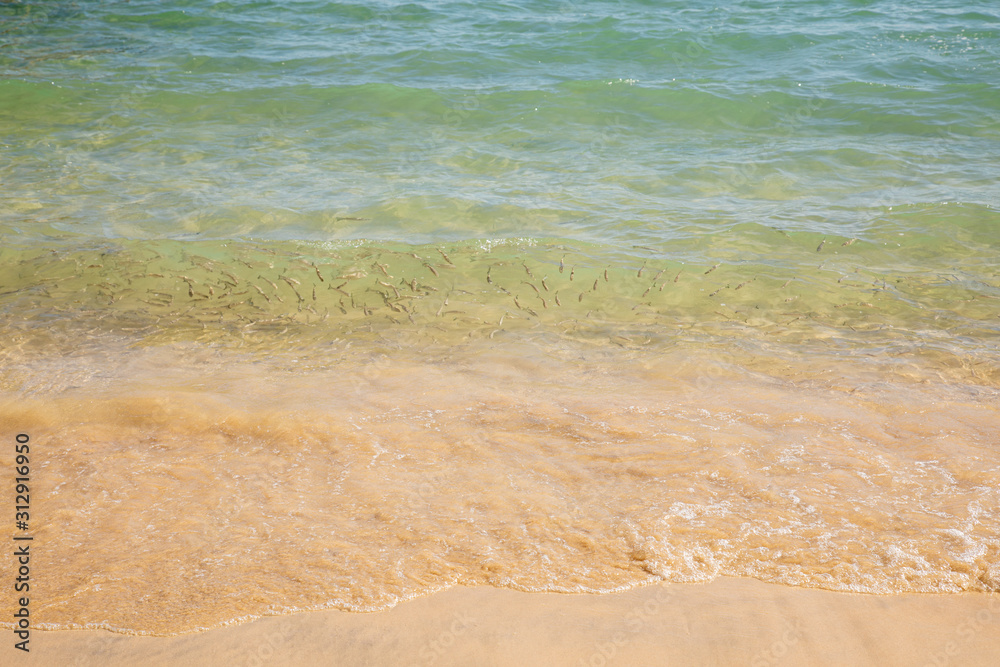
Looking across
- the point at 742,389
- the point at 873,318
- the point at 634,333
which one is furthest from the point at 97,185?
the point at 873,318

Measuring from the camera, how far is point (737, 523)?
9.09ft

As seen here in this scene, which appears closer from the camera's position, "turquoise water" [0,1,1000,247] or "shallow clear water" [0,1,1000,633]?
"shallow clear water" [0,1,1000,633]

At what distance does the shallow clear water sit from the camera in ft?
8.81

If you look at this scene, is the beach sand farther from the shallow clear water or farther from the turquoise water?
the turquoise water

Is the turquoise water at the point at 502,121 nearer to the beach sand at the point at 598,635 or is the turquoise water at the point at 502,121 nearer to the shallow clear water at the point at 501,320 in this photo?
the shallow clear water at the point at 501,320

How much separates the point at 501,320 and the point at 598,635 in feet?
Answer: 9.28

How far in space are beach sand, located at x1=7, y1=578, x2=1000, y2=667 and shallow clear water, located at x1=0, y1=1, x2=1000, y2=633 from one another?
9 centimetres

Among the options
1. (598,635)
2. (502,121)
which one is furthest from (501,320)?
(502,121)

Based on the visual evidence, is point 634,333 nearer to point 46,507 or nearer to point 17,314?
point 46,507

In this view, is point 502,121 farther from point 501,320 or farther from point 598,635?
point 598,635

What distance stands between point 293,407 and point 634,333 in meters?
2.35

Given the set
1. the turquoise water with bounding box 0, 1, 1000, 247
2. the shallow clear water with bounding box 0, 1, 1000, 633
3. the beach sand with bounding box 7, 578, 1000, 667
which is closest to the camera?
the beach sand with bounding box 7, 578, 1000, 667

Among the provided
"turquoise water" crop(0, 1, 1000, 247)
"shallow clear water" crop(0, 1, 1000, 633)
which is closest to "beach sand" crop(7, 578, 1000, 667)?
"shallow clear water" crop(0, 1, 1000, 633)

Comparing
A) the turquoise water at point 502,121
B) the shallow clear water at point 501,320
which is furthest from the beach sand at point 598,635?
the turquoise water at point 502,121
